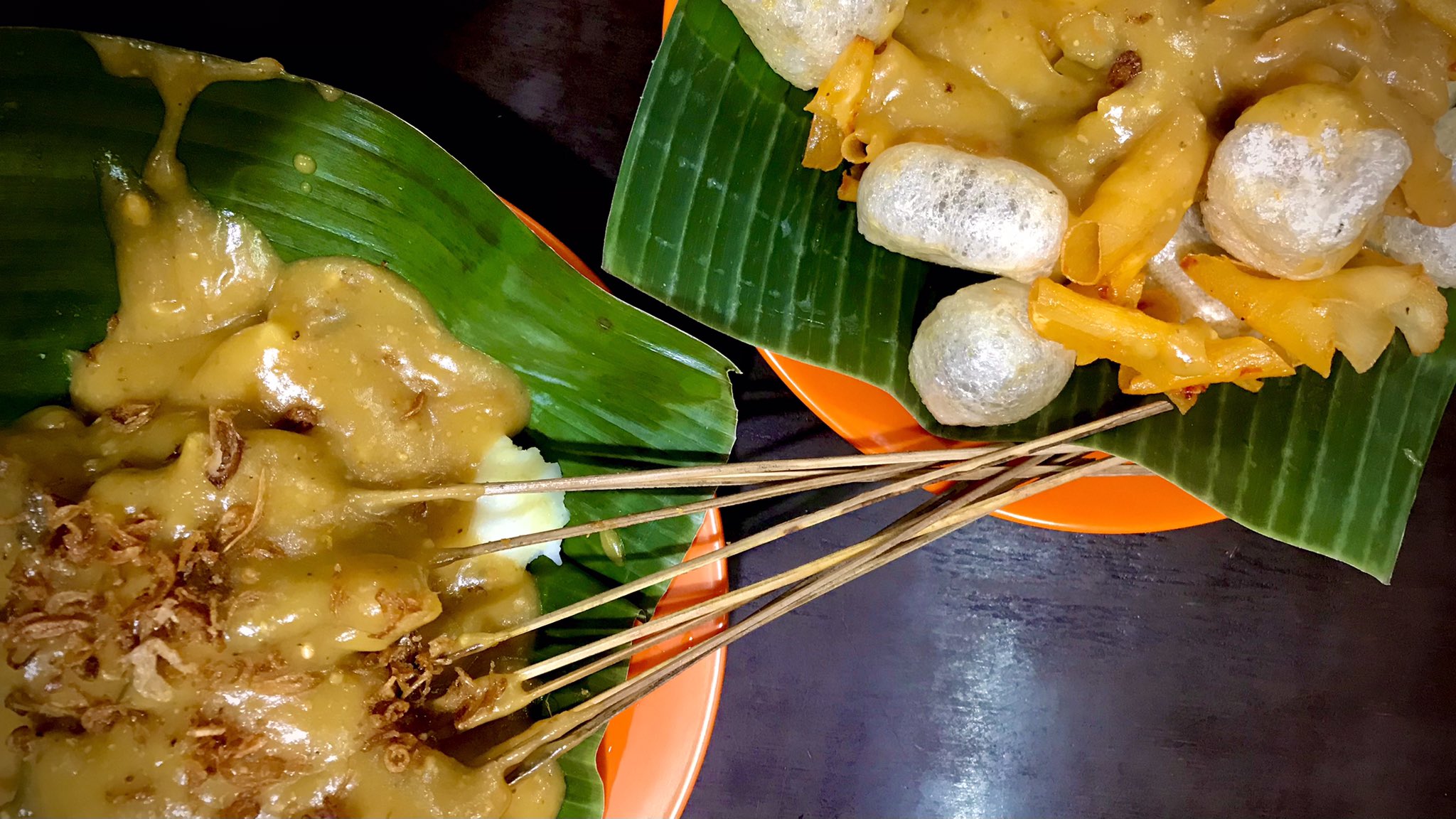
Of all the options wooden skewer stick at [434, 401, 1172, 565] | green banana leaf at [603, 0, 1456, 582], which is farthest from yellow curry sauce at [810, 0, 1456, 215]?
wooden skewer stick at [434, 401, 1172, 565]

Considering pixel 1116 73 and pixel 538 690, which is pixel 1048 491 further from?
pixel 538 690

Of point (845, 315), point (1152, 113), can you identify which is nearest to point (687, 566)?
point (845, 315)

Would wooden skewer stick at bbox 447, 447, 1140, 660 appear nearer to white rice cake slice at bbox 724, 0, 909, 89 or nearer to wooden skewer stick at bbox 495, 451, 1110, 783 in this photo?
wooden skewer stick at bbox 495, 451, 1110, 783

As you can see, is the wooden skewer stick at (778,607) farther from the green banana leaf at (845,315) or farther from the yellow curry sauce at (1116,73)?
the yellow curry sauce at (1116,73)

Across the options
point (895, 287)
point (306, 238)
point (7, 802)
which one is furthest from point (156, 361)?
point (895, 287)

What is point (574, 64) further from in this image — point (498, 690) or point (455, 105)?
point (498, 690)

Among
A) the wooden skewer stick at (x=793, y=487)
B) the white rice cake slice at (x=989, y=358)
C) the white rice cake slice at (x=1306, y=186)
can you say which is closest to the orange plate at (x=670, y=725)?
the wooden skewer stick at (x=793, y=487)

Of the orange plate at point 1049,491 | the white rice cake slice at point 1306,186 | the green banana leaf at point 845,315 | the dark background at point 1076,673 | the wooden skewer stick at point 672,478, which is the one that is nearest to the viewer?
the white rice cake slice at point 1306,186
